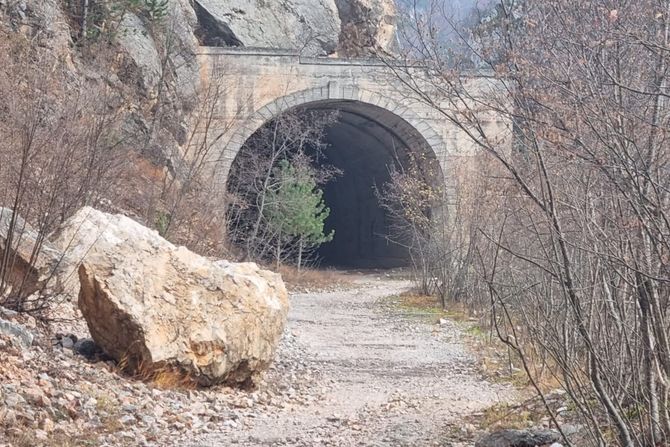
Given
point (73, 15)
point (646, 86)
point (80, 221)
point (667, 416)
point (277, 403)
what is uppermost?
point (73, 15)

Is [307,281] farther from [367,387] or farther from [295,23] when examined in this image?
[367,387]

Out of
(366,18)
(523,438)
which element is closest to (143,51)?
(366,18)

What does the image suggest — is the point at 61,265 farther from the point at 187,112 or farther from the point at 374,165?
the point at 374,165

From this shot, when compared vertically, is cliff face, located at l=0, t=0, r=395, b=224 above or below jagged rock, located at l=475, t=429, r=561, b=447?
above

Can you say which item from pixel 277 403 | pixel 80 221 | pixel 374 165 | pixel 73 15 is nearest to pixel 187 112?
pixel 73 15

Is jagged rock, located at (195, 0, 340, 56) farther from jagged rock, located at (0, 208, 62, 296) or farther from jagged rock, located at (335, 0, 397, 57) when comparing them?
jagged rock, located at (0, 208, 62, 296)

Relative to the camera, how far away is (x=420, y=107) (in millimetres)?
20125

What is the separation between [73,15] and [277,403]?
40.4ft

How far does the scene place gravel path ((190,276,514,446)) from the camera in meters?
4.85

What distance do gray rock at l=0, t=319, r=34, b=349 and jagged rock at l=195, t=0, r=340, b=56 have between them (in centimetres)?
1658

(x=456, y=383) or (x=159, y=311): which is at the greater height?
(x=159, y=311)

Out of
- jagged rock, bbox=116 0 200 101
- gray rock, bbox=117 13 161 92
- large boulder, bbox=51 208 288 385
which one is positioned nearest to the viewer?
large boulder, bbox=51 208 288 385

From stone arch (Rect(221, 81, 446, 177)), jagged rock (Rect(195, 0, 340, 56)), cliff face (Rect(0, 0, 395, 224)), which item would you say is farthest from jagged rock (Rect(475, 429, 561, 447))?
jagged rock (Rect(195, 0, 340, 56))

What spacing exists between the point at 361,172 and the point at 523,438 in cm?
2239
